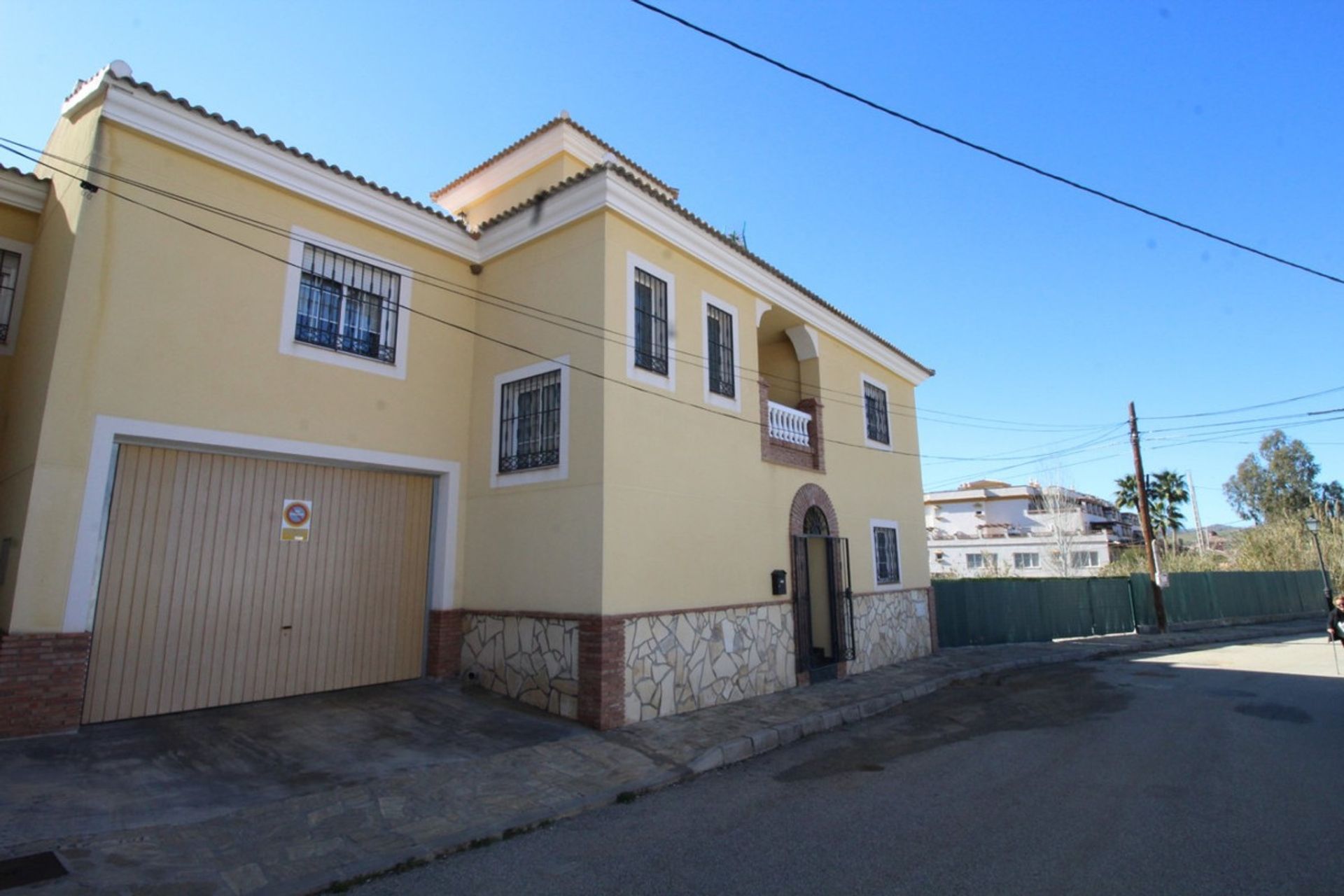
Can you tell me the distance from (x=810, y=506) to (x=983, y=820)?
6.60 m

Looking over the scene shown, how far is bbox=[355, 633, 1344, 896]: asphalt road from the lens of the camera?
154 inches

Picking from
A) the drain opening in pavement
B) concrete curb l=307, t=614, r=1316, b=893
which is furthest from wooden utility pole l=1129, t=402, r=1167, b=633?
the drain opening in pavement

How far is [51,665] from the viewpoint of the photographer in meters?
5.85

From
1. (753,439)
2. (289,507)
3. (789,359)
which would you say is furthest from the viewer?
(789,359)

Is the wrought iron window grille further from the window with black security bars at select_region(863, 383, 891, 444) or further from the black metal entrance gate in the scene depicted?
the window with black security bars at select_region(863, 383, 891, 444)

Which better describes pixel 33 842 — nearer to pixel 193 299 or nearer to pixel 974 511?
pixel 193 299

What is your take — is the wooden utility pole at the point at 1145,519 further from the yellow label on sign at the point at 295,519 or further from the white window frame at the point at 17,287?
the white window frame at the point at 17,287

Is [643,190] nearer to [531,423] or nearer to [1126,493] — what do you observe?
[531,423]

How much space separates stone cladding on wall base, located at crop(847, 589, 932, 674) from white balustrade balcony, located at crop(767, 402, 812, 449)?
3.02 meters

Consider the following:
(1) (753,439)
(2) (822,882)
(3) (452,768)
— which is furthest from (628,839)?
(1) (753,439)

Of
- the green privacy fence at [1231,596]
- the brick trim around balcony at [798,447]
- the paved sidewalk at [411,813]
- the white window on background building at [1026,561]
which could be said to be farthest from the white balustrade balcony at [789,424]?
the white window on background building at [1026,561]

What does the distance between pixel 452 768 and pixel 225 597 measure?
335 cm

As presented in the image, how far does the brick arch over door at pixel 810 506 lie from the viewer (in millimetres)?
10703

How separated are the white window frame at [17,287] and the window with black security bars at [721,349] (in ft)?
27.4
